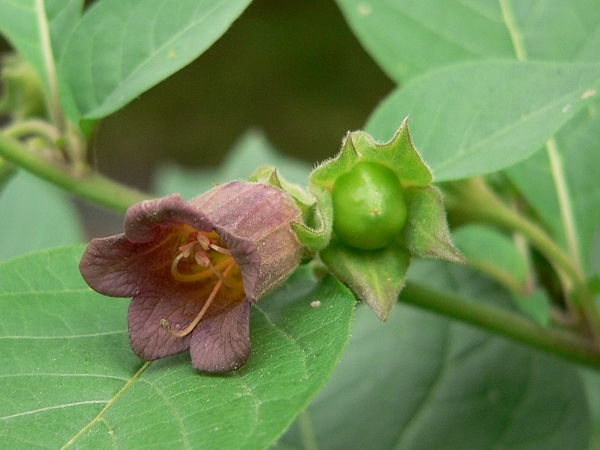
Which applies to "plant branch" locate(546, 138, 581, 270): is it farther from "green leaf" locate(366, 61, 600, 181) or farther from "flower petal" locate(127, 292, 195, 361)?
"flower petal" locate(127, 292, 195, 361)

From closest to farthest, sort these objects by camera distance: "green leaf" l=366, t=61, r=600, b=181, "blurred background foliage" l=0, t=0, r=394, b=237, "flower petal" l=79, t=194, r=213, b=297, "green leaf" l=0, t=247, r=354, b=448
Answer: "green leaf" l=0, t=247, r=354, b=448, "flower petal" l=79, t=194, r=213, b=297, "green leaf" l=366, t=61, r=600, b=181, "blurred background foliage" l=0, t=0, r=394, b=237

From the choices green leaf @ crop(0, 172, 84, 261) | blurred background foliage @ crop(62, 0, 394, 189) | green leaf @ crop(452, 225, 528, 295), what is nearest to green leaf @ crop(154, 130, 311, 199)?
green leaf @ crop(0, 172, 84, 261)

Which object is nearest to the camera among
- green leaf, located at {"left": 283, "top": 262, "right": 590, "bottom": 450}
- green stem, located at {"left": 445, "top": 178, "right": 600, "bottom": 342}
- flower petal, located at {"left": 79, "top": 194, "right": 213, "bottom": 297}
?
flower petal, located at {"left": 79, "top": 194, "right": 213, "bottom": 297}

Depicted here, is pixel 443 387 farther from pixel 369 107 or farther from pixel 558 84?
pixel 369 107

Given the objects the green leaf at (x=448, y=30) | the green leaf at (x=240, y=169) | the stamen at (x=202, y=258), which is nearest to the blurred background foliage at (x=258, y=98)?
the green leaf at (x=240, y=169)

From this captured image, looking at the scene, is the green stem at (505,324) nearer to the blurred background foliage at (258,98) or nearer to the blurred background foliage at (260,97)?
the blurred background foliage at (258,98)

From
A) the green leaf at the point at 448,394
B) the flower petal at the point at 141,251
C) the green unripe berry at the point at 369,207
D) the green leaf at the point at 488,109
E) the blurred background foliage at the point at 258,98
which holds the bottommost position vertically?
the blurred background foliage at the point at 258,98

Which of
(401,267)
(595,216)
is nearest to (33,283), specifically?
(401,267)

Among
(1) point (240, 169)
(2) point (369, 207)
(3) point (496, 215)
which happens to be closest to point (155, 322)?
(2) point (369, 207)

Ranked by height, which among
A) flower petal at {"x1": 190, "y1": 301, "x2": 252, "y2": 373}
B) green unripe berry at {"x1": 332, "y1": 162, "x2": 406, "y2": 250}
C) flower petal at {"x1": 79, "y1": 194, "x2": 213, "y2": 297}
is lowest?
green unripe berry at {"x1": 332, "y1": 162, "x2": 406, "y2": 250}
